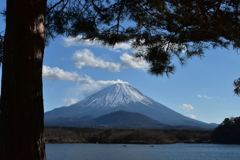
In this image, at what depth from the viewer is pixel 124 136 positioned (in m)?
51.0

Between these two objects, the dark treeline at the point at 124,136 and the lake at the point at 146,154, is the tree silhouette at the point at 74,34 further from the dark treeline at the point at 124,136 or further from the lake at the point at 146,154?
the dark treeline at the point at 124,136

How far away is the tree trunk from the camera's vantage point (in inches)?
75.5

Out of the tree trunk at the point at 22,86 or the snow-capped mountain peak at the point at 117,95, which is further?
the snow-capped mountain peak at the point at 117,95

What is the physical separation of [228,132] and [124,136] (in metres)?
17.0

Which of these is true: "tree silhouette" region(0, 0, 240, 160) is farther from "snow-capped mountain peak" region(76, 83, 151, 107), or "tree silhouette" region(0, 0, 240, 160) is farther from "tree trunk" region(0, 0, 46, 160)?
"snow-capped mountain peak" region(76, 83, 151, 107)

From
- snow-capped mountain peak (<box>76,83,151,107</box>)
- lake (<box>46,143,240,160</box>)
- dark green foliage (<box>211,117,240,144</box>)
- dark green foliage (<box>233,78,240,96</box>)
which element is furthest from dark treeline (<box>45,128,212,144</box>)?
snow-capped mountain peak (<box>76,83,151,107</box>)

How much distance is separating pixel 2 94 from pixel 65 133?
179 ft

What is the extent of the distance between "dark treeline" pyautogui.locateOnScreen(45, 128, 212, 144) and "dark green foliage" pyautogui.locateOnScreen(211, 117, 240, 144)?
742cm

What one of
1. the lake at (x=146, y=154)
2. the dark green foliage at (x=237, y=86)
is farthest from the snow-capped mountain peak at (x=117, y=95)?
the dark green foliage at (x=237, y=86)

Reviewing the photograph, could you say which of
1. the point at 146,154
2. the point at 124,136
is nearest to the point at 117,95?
the point at 124,136

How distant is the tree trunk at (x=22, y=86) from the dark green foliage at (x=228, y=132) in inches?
1495

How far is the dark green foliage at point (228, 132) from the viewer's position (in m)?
37.8

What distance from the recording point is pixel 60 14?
3.76 meters

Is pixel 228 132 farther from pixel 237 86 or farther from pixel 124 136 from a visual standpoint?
pixel 237 86
